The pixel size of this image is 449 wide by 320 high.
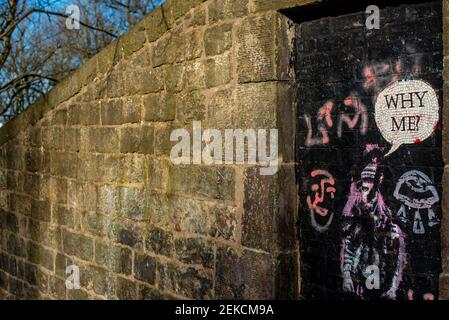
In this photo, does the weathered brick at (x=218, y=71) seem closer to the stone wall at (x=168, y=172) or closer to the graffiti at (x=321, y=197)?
the stone wall at (x=168, y=172)

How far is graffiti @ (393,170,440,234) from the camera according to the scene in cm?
272

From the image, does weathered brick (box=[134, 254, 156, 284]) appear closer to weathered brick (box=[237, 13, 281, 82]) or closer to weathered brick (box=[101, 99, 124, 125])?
weathered brick (box=[101, 99, 124, 125])

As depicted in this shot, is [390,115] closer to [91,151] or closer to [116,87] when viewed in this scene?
[116,87]

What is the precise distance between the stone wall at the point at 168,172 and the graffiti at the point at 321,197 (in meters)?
0.14

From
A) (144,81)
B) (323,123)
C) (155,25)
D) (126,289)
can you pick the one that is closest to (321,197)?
(323,123)

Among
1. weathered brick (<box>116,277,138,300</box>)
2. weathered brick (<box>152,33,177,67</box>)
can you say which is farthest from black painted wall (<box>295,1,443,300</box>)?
weathered brick (<box>116,277,138,300</box>)

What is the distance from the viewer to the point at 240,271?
3.43 m

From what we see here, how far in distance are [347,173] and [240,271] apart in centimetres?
99

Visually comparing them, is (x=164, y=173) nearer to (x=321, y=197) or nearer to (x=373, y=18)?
(x=321, y=197)

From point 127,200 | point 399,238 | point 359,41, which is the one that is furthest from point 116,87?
point 399,238

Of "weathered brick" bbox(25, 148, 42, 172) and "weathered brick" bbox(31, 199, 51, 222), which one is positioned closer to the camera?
"weathered brick" bbox(31, 199, 51, 222)

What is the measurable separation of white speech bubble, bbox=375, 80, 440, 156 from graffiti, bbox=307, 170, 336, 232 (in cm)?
45

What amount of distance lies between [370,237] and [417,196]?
15.4 inches

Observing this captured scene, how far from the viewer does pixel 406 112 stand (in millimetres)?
2809
